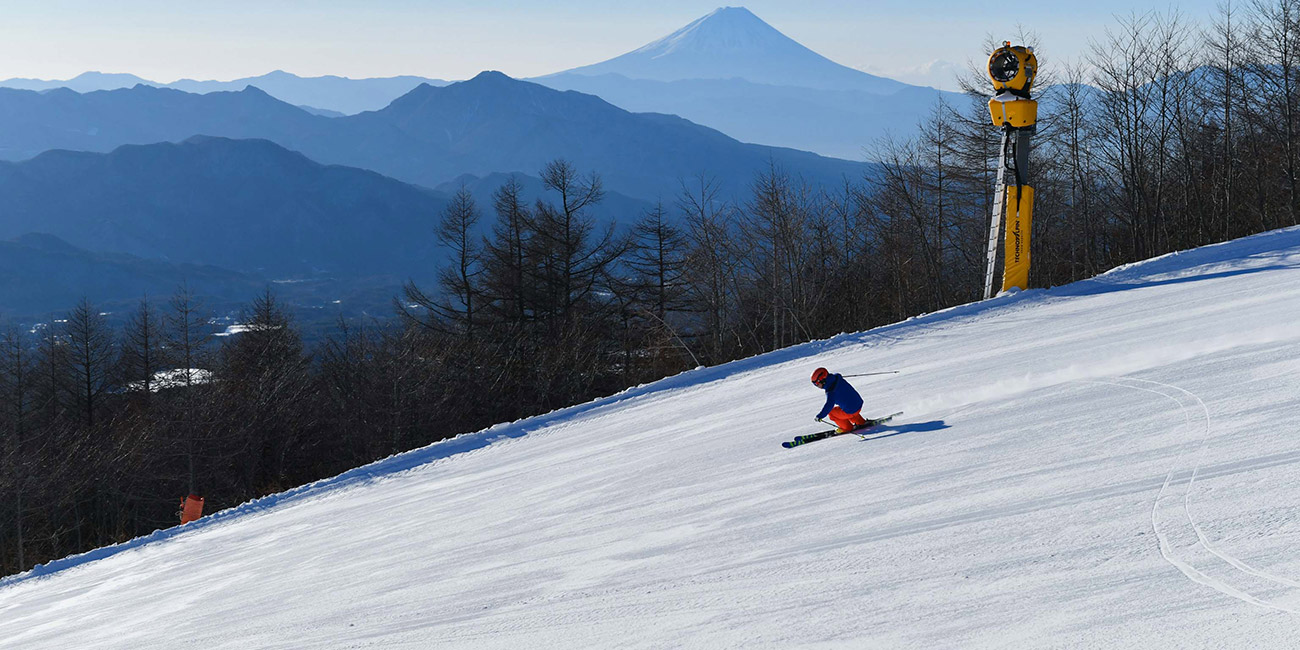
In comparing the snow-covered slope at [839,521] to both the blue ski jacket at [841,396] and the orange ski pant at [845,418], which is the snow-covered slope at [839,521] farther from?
the blue ski jacket at [841,396]

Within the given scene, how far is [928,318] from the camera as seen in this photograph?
14.7 meters

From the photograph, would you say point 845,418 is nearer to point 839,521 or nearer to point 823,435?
point 823,435

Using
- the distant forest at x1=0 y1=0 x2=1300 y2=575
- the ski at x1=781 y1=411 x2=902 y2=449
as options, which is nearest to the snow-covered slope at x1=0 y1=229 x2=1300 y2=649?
the ski at x1=781 y1=411 x2=902 y2=449

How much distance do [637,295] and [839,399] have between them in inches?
1329

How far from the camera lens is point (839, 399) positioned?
28.9ft

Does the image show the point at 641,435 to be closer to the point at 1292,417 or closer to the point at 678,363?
the point at 1292,417

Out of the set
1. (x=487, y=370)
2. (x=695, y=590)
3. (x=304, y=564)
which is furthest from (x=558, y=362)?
(x=695, y=590)

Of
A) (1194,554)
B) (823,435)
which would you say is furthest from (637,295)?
(1194,554)

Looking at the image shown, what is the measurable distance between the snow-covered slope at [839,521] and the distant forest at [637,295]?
1339 cm

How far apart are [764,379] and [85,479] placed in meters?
31.2

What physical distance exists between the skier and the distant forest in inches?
613

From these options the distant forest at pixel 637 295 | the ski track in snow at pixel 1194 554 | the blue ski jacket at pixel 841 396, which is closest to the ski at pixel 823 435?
the blue ski jacket at pixel 841 396

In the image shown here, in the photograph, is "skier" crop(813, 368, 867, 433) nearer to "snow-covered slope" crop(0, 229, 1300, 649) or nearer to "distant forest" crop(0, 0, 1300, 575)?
"snow-covered slope" crop(0, 229, 1300, 649)

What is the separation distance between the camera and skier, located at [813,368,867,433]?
8742 mm
